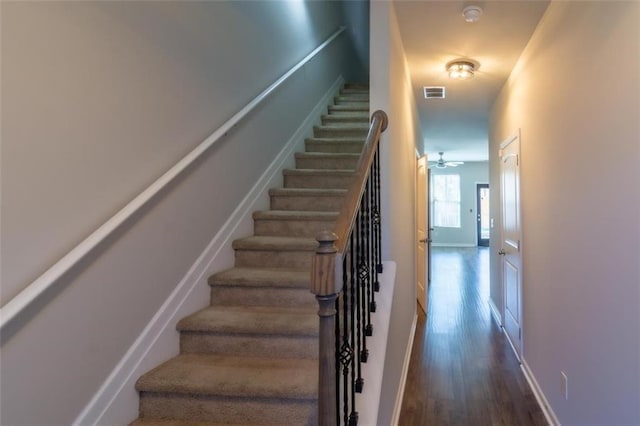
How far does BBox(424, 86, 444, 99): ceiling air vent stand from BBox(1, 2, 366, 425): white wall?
2.30m

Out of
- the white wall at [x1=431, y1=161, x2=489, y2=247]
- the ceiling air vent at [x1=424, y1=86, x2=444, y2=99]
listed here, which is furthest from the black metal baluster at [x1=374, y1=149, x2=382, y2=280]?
the white wall at [x1=431, y1=161, x2=489, y2=247]

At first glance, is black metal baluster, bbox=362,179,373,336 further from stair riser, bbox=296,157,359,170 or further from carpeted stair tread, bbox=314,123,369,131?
carpeted stair tread, bbox=314,123,369,131

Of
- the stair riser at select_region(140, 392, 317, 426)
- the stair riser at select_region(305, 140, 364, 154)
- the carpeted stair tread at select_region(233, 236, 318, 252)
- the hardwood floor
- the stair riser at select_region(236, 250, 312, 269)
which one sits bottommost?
the hardwood floor

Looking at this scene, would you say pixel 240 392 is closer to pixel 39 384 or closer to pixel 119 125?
pixel 39 384

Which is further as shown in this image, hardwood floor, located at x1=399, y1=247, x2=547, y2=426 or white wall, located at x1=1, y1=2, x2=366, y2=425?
hardwood floor, located at x1=399, y1=247, x2=547, y2=426

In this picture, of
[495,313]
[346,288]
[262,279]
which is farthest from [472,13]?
[495,313]

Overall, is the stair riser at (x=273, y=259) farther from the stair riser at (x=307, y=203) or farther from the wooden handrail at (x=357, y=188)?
the wooden handrail at (x=357, y=188)

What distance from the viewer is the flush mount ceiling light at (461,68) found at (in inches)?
124

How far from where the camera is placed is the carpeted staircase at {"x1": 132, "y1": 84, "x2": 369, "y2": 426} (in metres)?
1.51

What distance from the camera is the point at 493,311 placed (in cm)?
463

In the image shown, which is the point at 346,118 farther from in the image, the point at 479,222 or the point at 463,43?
the point at 479,222

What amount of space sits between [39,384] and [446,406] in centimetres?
245

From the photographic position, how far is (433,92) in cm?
400

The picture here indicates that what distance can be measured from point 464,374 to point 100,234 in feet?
9.65
